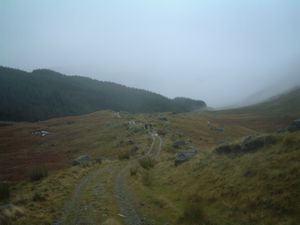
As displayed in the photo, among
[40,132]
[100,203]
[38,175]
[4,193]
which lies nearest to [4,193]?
[4,193]

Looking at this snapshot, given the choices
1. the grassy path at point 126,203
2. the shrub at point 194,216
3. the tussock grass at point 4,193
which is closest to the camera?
the shrub at point 194,216

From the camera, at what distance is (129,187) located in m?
26.8

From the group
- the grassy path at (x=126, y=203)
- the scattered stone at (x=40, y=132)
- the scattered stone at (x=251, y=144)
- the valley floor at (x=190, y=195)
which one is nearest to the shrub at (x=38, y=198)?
the valley floor at (x=190, y=195)

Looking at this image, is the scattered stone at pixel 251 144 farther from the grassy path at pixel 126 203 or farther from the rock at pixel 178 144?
the rock at pixel 178 144

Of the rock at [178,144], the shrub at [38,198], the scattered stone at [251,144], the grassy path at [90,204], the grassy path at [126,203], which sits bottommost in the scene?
the rock at [178,144]

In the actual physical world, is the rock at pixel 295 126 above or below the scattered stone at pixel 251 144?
above

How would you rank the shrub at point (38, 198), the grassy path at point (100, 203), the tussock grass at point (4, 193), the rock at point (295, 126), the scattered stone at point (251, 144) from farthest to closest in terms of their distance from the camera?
the rock at point (295, 126) → the tussock grass at point (4, 193) → the scattered stone at point (251, 144) → the shrub at point (38, 198) → the grassy path at point (100, 203)

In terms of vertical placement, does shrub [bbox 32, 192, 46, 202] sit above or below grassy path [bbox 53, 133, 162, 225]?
above

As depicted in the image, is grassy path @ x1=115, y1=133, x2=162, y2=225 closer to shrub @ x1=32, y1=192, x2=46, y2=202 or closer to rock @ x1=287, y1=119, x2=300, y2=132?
shrub @ x1=32, y1=192, x2=46, y2=202

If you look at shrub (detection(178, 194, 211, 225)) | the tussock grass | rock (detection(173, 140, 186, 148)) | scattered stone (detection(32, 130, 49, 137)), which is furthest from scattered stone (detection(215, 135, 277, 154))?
scattered stone (detection(32, 130, 49, 137))

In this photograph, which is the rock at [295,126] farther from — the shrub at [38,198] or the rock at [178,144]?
the rock at [178,144]

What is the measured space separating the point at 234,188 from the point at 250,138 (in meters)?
7.92

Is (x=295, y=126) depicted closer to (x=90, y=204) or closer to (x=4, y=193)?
(x=90, y=204)

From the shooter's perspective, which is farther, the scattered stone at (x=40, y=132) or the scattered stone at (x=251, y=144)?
the scattered stone at (x=40, y=132)
